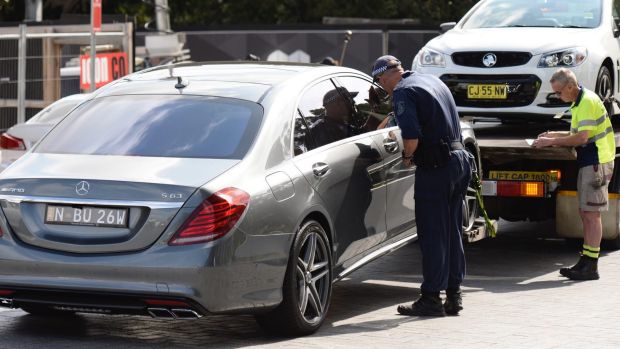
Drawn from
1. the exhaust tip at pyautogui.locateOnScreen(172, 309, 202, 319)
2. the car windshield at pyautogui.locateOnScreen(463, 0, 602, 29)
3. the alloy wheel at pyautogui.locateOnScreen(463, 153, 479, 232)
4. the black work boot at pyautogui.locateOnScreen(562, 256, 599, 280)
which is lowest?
the black work boot at pyautogui.locateOnScreen(562, 256, 599, 280)

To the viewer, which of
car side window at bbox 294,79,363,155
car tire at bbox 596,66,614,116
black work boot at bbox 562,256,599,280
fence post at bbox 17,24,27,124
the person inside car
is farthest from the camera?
fence post at bbox 17,24,27,124

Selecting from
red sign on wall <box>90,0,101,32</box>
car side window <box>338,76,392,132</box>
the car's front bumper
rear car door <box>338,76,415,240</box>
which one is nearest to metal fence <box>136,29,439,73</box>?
red sign on wall <box>90,0,101,32</box>

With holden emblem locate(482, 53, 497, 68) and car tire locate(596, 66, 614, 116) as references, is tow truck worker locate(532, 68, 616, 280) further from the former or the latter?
car tire locate(596, 66, 614, 116)

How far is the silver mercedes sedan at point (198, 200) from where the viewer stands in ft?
23.0

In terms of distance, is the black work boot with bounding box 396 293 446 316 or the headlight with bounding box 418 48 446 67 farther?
the headlight with bounding box 418 48 446 67

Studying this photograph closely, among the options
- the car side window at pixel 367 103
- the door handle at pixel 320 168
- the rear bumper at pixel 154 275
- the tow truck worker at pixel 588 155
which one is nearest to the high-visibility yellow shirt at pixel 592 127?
the tow truck worker at pixel 588 155

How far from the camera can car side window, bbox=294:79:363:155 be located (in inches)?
318

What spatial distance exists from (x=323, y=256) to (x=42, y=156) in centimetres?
172

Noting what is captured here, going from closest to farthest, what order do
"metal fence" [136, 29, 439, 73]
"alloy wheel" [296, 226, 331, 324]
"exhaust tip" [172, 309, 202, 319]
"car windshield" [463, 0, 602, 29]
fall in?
"exhaust tip" [172, 309, 202, 319]
"alloy wheel" [296, 226, 331, 324]
"car windshield" [463, 0, 602, 29]
"metal fence" [136, 29, 439, 73]

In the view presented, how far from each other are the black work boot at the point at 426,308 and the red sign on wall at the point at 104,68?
11952mm

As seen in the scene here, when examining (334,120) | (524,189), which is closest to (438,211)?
(334,120)

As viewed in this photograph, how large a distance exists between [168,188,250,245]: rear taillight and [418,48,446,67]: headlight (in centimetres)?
538

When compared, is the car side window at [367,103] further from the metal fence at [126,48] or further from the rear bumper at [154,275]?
the metal fence at [126,48]

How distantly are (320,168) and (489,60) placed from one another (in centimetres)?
429
